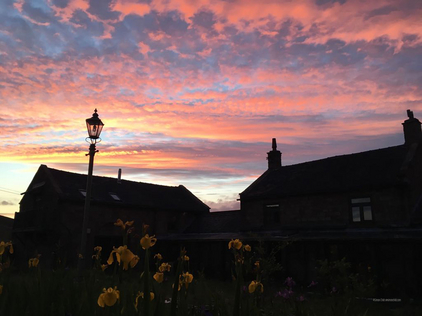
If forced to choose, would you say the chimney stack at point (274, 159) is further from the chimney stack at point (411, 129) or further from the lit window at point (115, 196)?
the lit window at point (115, 196)

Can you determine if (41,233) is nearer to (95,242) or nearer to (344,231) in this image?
(95,242)

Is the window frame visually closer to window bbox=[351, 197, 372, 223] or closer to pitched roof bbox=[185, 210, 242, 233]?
window bbox=[351, 197, 372, 223]

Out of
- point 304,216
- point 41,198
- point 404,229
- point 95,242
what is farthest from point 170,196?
point 404,229

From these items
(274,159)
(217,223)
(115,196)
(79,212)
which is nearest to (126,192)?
(115,196)

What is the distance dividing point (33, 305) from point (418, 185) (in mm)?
20231

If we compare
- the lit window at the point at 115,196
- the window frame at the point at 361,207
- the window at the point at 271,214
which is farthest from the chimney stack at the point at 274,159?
the lit window at the point at 115,196

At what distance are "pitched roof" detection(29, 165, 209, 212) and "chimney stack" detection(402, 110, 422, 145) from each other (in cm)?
1697

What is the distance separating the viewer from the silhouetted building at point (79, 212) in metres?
22.1

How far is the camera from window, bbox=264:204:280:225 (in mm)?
22469

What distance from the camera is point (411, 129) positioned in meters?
20.1

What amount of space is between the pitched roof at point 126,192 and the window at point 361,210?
14.0 m

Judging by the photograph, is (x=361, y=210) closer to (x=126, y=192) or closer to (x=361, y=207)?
(x=361, y=207)

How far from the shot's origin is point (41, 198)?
24.3 metres

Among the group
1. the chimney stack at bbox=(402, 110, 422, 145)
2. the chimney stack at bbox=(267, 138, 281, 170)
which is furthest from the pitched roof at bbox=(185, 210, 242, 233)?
the chimney stack at bbox=(402, 110, 422, 145)
